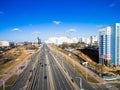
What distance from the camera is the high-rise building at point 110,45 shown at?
109250mm

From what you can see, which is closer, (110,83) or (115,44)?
(110,83)

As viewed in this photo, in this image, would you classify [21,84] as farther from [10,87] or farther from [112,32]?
[112,32]

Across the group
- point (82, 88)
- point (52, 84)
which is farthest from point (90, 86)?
point (52, 84)

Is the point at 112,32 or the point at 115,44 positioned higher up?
the point at 112,32

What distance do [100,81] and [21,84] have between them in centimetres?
2780

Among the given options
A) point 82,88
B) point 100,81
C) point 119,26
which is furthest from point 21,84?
point 119,26

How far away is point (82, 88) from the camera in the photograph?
175ft

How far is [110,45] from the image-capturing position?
11350 centimetres

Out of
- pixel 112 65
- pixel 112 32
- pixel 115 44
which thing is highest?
pixel 112 32

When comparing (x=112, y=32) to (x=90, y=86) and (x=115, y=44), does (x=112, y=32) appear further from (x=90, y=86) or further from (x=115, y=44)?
(x=90, y=86)

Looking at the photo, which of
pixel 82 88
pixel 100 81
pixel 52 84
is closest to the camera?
pixel 82 88

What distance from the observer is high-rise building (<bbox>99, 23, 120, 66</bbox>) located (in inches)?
4301

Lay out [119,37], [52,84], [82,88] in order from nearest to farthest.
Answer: [82,88], [52,84], [119,37]

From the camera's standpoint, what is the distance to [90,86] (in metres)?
55.7
